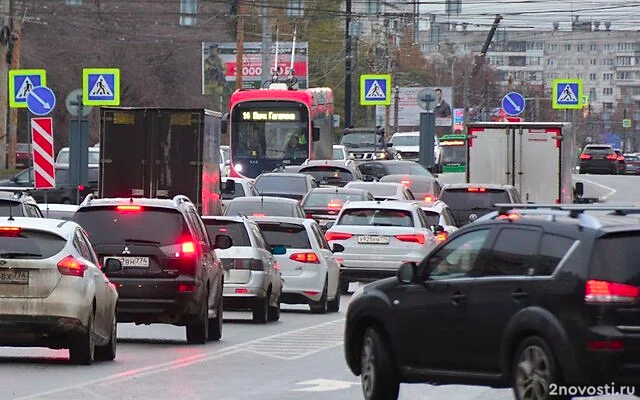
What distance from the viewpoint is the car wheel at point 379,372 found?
13422 mm

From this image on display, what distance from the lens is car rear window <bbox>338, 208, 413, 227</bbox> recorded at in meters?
29.5

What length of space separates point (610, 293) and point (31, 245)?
6.94 metres

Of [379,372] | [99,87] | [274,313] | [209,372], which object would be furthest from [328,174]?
[379,372]

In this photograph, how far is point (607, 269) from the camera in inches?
450

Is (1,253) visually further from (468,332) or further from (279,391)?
(468,332)

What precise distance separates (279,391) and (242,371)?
197cm

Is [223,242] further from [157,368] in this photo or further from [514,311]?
[514,311]

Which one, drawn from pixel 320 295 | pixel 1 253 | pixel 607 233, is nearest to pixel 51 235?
pixel 1 253

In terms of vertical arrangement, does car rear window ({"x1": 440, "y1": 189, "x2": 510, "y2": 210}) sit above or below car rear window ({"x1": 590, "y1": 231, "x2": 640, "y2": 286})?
below

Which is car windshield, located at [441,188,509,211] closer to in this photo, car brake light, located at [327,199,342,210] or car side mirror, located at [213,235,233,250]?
car brake light, located at [327,199,342,210]

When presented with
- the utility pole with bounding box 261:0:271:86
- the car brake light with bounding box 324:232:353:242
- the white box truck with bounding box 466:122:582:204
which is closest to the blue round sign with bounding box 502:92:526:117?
the utility pole with bounding box 261:0:271:86

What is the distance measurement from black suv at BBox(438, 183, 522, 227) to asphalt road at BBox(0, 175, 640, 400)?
14196 millimetres

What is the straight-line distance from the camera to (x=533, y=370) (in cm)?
1164

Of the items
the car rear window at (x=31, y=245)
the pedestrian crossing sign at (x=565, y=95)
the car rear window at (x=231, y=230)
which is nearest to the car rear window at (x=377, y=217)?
the car rear window at (x=231, y=230)
